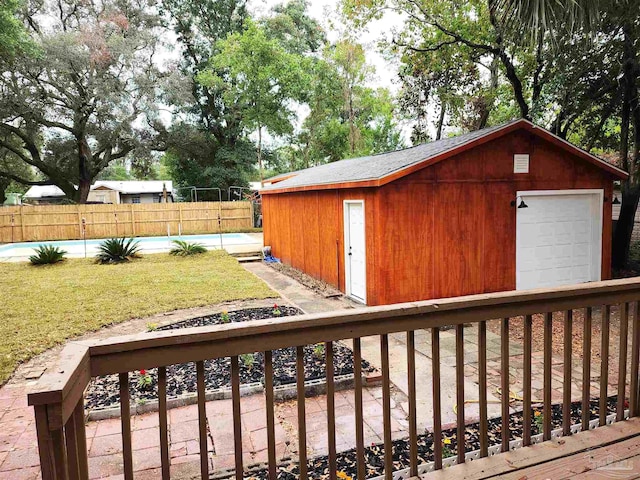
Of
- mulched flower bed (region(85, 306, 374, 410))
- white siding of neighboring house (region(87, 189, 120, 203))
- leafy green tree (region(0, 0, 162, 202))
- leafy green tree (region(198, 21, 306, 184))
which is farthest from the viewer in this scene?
white siding of neighboring house (region(87, 189, 120, 203))

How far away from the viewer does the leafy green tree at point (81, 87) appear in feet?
68.5

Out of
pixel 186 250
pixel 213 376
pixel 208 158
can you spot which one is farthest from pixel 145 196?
pixel 213 376

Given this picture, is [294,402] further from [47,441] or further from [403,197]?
[403,197]

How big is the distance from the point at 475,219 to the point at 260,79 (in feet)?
59.2

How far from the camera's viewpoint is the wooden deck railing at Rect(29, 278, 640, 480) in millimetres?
1188

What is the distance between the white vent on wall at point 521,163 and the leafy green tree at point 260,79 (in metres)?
17.0

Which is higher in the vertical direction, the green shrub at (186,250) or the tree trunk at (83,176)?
the tree trunk at (83,176)

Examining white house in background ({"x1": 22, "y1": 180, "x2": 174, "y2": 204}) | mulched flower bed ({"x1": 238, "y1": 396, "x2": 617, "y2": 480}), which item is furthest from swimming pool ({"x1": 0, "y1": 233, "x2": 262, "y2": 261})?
white house in background ({"x1": 22, "y1": 180, "x2": 174, "y2": 204})

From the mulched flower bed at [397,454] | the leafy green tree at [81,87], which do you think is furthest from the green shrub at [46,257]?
the leafy green tree at [81,87]

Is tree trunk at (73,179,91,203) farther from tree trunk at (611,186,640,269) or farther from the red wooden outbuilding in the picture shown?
tree trunk at (611,186,640,269)

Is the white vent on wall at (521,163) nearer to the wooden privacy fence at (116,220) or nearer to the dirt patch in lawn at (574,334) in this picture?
the dirt patch in lawn at (574,334)

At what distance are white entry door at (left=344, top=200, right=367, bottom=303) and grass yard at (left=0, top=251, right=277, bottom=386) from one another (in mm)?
1500

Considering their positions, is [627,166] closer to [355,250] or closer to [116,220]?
[355,250]

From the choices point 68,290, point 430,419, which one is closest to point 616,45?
point 430,419
